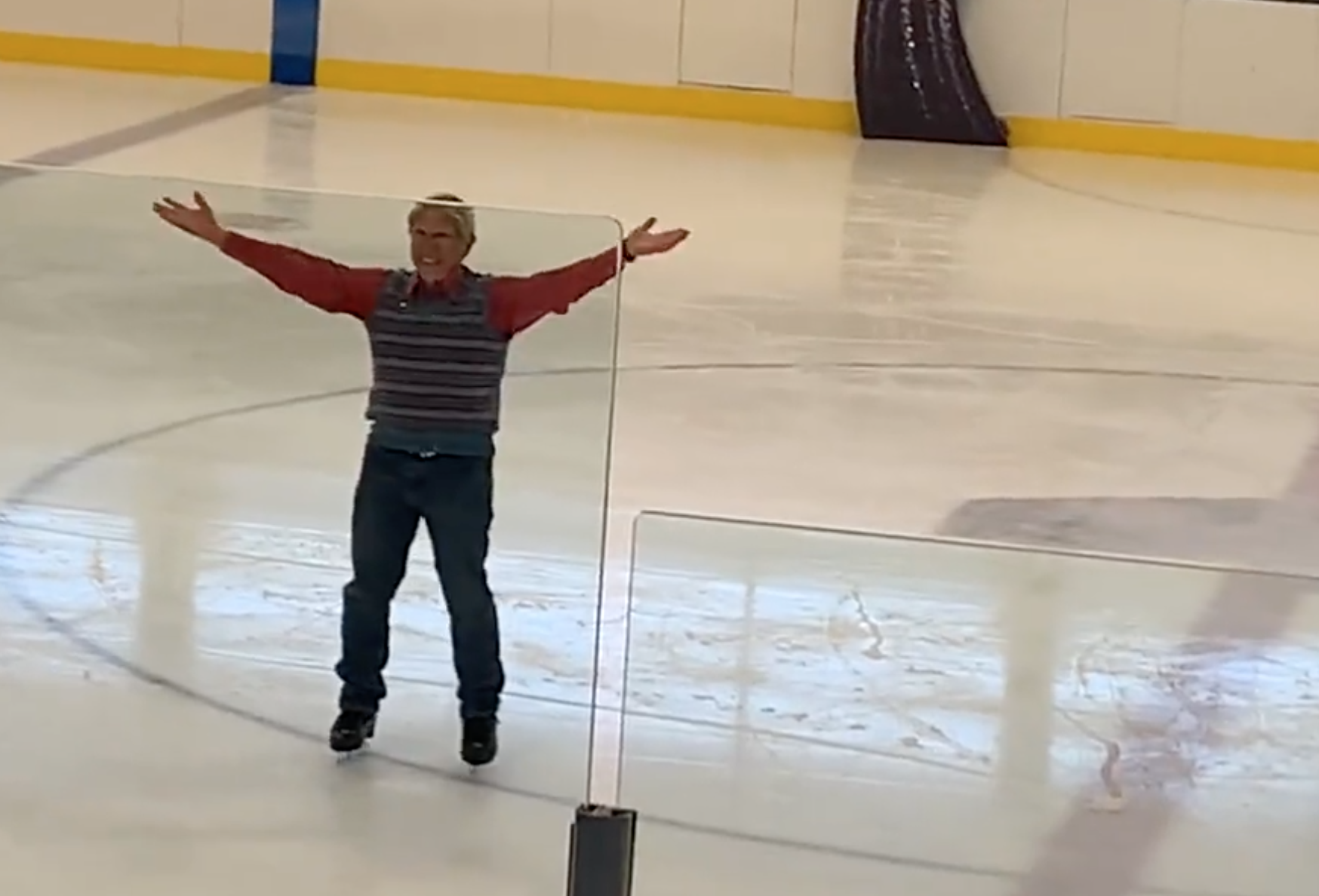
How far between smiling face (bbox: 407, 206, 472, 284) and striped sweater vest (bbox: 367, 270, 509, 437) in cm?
7

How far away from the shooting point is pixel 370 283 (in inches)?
129

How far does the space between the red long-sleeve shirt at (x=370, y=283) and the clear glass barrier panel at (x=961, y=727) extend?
2.11 feet

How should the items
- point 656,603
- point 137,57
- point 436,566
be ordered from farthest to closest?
point 137,57 < point 436,566 < point 656,603

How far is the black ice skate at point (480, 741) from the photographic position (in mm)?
3281

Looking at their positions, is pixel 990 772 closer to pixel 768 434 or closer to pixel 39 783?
pixel 39 783

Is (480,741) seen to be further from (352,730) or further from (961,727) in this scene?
(961,727)

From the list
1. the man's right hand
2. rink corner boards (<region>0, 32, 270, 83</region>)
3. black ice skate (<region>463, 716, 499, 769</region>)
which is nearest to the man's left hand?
the man's right hand

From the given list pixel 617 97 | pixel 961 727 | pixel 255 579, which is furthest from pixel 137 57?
pixel 961 727

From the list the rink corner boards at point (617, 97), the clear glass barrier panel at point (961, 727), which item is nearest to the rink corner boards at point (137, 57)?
the rink corner boards at point (617, 97)

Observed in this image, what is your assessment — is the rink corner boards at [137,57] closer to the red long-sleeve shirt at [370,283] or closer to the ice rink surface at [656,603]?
the ice rink surface at [656,603]

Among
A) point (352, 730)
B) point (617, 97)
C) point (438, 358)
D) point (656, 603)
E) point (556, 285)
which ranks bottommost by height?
point (352, 730)

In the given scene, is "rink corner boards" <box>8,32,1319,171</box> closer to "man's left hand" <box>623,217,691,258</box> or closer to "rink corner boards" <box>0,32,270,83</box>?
"rink corner boards" <box>0,32,270,83</box>

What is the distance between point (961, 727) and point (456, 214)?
91 centimetres

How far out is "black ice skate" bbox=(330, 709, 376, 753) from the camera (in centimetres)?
332
